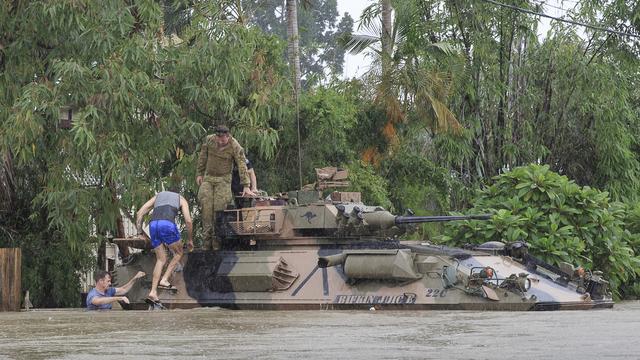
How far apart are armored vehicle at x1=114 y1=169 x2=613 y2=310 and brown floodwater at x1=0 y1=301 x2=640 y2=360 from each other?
37.1 inches

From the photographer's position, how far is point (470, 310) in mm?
14602

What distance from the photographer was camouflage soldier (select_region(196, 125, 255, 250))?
16.4 m

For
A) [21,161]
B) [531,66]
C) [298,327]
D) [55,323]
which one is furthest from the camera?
[531,66]

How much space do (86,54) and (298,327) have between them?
8.63 metres

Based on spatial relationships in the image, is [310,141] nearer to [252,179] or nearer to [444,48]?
[444,48]

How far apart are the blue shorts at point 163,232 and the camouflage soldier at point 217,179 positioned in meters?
0.51

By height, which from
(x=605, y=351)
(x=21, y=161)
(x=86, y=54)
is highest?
(x=86, y=54)

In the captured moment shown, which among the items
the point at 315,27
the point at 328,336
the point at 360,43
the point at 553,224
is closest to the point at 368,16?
the point at 360,43

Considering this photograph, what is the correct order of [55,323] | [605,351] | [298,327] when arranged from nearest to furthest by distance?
[605,351]
[298,327]
[55,323]

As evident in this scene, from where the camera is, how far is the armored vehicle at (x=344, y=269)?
1488 centimetres

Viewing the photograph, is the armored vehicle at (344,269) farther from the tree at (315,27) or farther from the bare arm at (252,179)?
the tree at (315,27)

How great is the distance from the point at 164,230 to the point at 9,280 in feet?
8.78

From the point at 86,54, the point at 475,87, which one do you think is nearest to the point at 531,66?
the point at 475,87

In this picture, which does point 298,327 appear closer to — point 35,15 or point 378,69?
point 35,15
